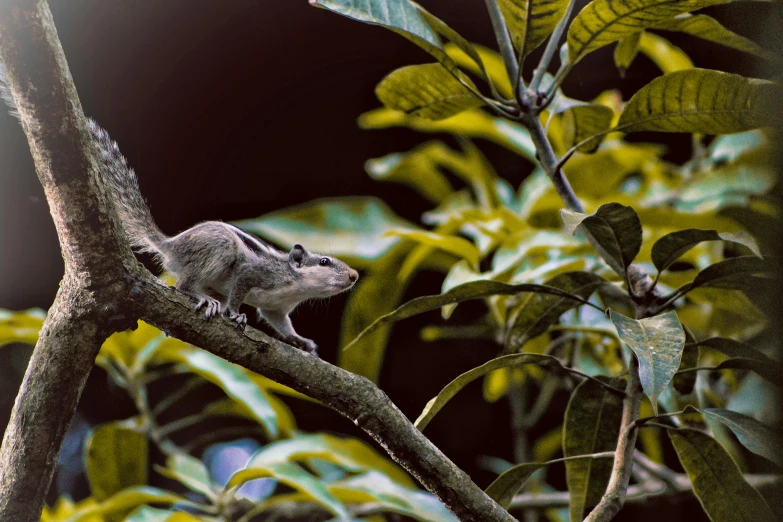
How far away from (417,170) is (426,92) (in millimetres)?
642

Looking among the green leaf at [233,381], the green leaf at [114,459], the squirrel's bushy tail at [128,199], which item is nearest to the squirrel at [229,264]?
the squirrel's bushy tail at [128,199]

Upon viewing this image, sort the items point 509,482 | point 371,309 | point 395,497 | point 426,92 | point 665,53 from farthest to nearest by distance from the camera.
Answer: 1. point 665,53
2. point 371,309
3. point 395,497
4. point 426,92
5. point 509,482

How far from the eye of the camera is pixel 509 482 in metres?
0.88

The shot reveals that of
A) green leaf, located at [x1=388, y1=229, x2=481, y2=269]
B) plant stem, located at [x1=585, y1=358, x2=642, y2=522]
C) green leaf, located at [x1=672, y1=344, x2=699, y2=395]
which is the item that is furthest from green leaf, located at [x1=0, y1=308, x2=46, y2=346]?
green leaf, located at [x1=672, y1=344, x2=699, y2=395]

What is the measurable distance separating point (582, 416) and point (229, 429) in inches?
30.5

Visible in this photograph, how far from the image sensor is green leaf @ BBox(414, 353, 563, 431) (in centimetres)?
79

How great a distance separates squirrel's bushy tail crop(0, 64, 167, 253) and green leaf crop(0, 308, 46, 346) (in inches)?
6.8

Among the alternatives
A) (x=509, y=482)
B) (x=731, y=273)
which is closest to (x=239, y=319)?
(x=509, y=482)

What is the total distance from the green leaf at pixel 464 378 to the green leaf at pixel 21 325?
560 millimetres

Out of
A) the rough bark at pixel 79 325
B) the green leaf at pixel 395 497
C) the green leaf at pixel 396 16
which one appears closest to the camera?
the rough bark at pixel 79 325

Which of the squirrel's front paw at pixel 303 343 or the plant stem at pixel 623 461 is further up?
the squirrel's front paw at pixel 303 343

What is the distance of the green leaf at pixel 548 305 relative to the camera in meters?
0.95

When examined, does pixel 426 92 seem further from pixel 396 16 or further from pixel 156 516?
pixel 156 516

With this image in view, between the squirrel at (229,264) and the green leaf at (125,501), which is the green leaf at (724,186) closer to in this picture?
the squirrel at (229,264)
